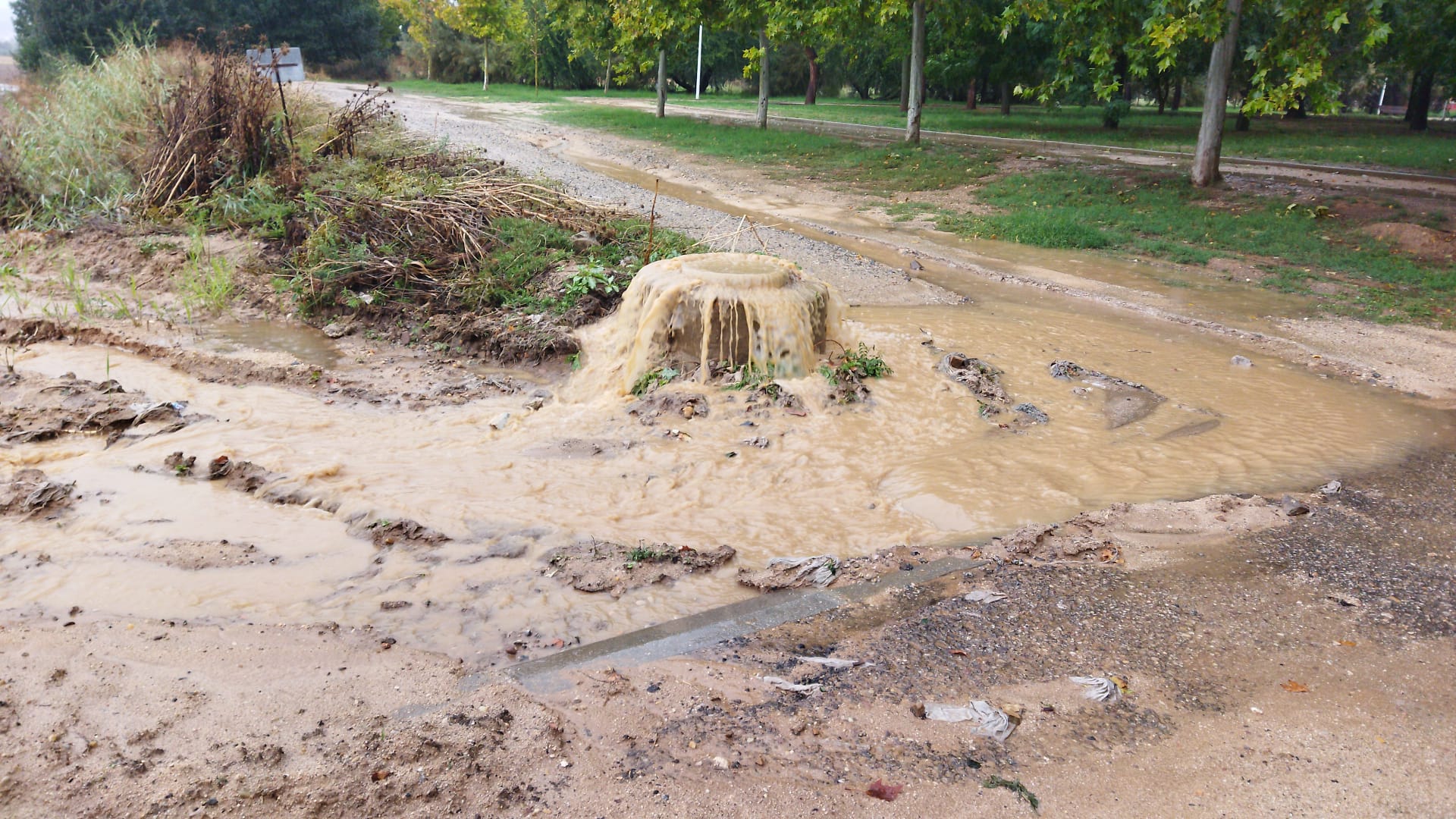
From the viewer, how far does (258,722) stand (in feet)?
10.9

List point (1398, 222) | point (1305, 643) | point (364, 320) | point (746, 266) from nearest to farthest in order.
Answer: point (1305, 643) < point (746, 266) < point (364, 320) < point (1398, 222)

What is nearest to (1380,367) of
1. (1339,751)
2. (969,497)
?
(969,497)

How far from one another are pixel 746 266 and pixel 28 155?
1035 cm

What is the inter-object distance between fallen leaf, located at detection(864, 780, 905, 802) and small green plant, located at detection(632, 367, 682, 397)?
14.9 feet

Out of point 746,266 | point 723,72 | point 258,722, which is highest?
point 723,72

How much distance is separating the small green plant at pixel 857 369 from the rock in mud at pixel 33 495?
4995 millimetres

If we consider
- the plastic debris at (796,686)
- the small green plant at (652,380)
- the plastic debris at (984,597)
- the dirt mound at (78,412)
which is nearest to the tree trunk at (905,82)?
the small green plant at (652,380)

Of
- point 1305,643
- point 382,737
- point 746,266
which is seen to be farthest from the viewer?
point 746,266

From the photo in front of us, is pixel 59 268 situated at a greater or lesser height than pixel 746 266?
lesser

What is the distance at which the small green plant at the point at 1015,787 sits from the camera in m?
3.01

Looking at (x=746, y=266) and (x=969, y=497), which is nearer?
(x=969, y=497)

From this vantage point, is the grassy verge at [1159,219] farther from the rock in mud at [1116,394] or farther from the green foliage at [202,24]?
the green foliage at [202,24]

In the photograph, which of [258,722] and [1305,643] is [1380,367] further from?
[258,722]

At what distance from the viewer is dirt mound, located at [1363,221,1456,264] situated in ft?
38.7
